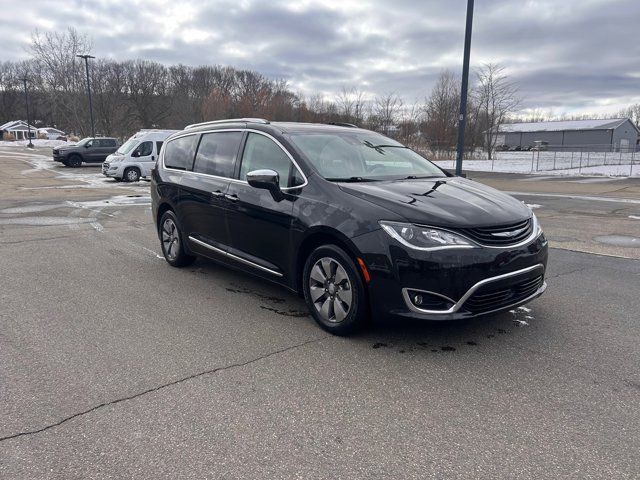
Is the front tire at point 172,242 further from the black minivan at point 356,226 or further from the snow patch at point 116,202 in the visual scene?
the snow patch at point 116,202

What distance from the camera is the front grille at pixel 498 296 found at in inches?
149

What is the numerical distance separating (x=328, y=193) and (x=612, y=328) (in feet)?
9.13

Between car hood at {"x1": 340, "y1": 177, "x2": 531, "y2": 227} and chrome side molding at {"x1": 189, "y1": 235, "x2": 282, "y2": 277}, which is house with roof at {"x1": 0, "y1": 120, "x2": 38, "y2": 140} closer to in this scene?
chrome side molding at {"x1": 189, "y1": 235, "x2": 282, "y2": 277}

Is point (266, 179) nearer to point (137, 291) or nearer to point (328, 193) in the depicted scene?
point (328, 193)

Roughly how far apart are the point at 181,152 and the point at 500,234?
4337 mm

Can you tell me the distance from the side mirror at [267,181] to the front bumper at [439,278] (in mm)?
1070

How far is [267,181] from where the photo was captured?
4570 mm

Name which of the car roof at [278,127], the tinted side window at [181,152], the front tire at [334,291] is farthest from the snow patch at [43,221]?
the front tire at [334,291]

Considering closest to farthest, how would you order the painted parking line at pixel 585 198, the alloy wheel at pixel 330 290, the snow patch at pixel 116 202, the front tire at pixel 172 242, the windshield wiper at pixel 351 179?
the alloy wheel at pixel 330 290 → the windshield wiper at pixel 351 179 → the front tire at pixel 172 242 → the snow patch at pixel 116 202 → the painted parking line at pixel 585 198

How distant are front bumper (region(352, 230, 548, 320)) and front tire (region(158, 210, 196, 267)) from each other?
132 inches

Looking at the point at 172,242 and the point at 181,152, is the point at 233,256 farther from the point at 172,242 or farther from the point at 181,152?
the point at 181,152

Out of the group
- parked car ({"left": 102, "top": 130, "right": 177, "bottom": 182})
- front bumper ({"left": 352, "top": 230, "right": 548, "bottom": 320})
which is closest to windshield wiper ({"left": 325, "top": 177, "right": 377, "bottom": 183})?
front bumper ({"left": 352, "top": 230, "right": 548, "bottom": 320})

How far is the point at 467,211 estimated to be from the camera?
3.97 meters

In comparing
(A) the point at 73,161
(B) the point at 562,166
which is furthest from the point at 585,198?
(A) the point at 73,161
